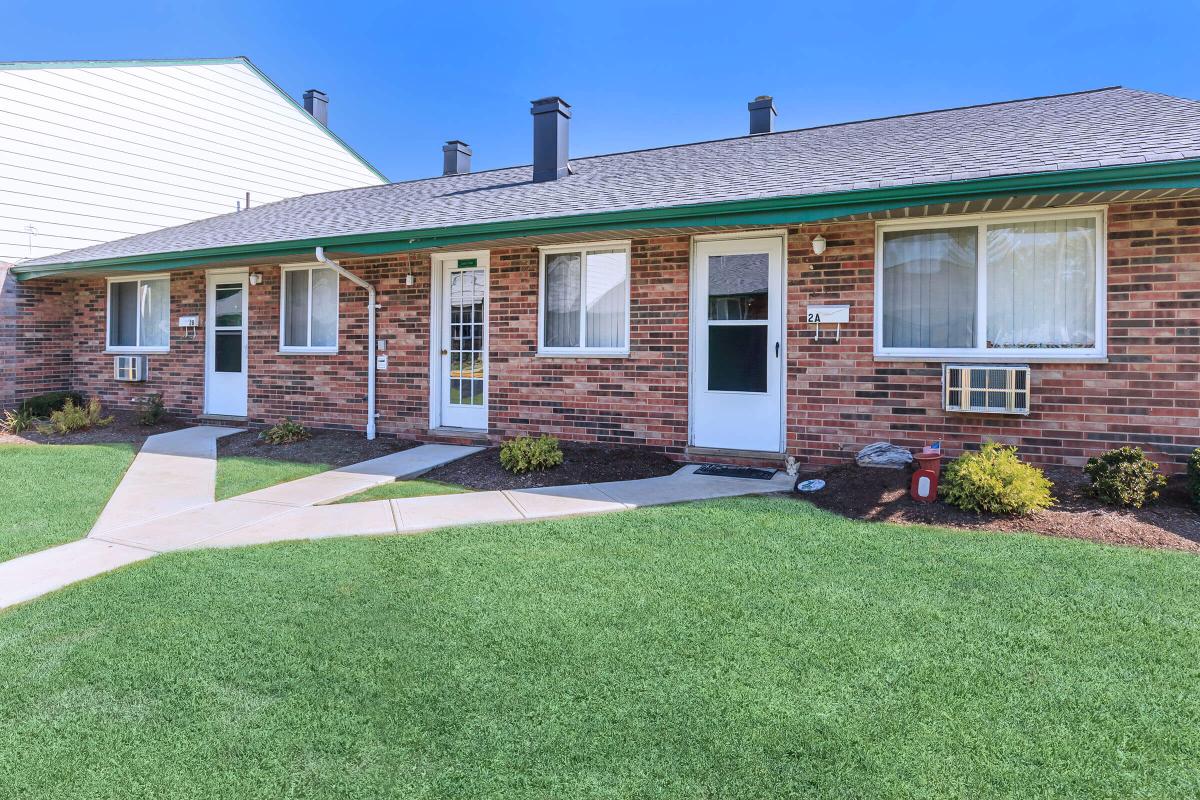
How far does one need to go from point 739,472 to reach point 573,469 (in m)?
1.72

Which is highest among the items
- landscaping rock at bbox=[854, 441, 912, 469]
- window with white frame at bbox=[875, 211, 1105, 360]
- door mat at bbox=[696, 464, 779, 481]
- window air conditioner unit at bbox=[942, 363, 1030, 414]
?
window with white frame at bbox=[875, 211, 1105, 360]

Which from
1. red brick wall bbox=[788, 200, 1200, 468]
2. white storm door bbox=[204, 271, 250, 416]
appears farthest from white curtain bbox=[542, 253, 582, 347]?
white storm door bbox=[204, 271, 250, 416]

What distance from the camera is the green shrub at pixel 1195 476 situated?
17.5ft

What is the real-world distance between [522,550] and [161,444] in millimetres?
7532

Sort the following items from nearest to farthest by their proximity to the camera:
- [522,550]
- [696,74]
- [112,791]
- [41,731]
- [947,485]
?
[112,791]
[41,731]
[522,550]
[947,485]
[696,74]

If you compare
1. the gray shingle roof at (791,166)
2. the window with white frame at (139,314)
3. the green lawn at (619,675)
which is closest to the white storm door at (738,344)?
the gray shingle roof at (791,166)

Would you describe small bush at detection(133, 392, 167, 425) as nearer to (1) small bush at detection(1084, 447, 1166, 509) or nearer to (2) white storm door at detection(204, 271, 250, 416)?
(2) white storm door at detection(204, 271, 250, 416)

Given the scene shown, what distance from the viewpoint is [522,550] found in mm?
4809

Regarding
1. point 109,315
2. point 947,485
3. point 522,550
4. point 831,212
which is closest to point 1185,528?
point 947,485

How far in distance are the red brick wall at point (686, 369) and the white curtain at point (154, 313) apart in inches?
18.7

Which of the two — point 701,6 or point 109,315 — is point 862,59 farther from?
point 109,315

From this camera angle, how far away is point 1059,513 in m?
5.39

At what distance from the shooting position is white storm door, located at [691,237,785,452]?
24.9 ft

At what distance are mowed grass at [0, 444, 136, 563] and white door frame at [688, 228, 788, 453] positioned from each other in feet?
18.6
